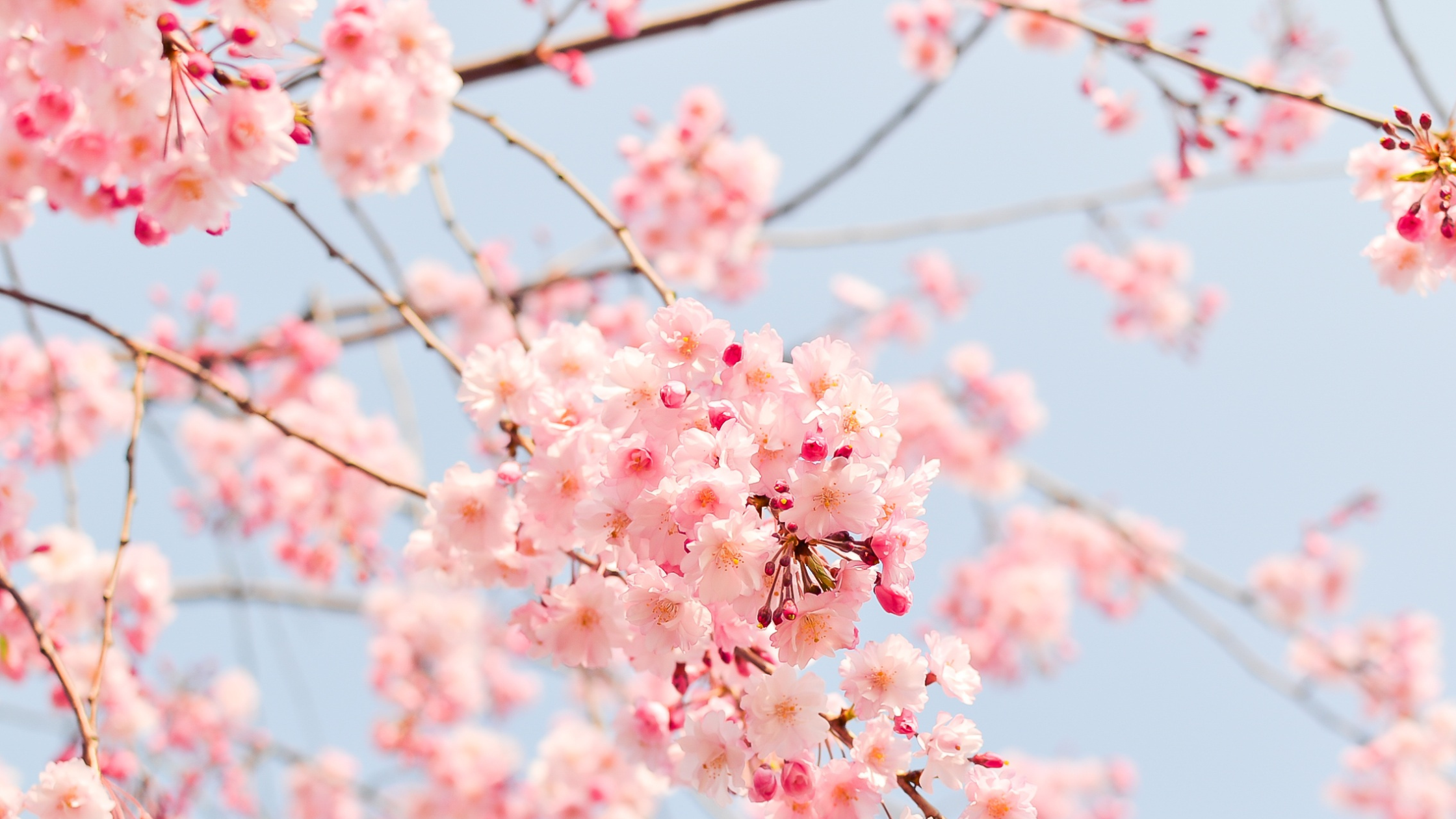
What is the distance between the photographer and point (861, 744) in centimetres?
147

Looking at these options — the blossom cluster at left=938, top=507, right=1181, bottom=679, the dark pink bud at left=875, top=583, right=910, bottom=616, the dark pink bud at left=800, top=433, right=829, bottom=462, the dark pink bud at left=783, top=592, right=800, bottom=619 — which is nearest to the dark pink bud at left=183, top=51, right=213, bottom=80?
the dark pink bud at left=800, top=433, right=829, bottom=462

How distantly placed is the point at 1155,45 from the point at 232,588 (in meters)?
4.76

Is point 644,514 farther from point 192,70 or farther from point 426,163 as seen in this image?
point 426,163

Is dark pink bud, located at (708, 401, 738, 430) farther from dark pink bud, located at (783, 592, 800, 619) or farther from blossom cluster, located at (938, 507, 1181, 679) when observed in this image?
blossom cluster, located at (938, 507, 1181, 679)

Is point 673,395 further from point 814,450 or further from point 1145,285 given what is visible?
point 1145,285

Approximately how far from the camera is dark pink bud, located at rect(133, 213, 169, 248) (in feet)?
6.44

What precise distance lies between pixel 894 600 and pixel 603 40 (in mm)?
2647

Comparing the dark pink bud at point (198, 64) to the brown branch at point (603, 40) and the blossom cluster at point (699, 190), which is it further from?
the blossom cluster at point (699, 190)

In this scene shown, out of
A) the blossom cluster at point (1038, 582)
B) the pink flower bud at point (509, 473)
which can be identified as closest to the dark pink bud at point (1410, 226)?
the pink flower bud at point (509, 473)

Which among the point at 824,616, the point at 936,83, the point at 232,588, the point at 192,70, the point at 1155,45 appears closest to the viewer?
the point at 824,616

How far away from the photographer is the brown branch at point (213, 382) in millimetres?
1831

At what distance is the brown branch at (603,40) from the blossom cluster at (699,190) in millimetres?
1410

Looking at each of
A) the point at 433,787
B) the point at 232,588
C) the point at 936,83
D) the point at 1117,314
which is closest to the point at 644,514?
the point at 936,83

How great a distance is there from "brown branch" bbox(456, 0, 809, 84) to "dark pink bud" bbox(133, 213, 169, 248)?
152 centimetres
